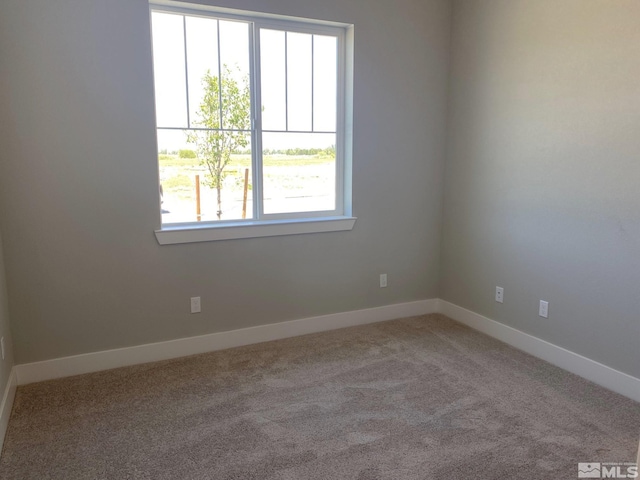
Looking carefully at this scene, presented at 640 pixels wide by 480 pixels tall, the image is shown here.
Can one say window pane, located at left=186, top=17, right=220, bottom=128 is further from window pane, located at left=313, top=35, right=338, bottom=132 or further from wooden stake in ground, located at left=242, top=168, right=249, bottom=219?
window pane, located at left=313, top=35, right=338, bottom=132

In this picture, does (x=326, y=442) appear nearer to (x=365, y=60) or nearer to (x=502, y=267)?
(x=502, y=267)

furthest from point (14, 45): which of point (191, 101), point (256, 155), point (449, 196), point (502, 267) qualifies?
point (502, 267)

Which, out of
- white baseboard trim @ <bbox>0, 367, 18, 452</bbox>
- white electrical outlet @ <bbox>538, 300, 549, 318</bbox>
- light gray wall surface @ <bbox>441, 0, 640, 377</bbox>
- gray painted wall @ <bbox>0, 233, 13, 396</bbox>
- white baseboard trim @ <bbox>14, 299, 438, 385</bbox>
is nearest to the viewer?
white baseboard trim @ <bbox>0, 367, 18, 452</bbox>

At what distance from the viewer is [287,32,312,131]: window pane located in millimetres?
3406

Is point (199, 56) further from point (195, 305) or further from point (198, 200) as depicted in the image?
point (195, 305)

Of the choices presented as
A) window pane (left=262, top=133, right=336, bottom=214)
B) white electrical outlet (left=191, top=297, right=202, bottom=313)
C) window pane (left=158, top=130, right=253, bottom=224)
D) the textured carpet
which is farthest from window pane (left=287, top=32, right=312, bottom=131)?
the textured carpet

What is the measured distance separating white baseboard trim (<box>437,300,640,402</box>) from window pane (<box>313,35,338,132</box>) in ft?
6.19

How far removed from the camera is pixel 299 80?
3463 millimetres

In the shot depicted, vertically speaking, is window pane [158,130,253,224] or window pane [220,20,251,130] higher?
window pane [220,20,251,130]

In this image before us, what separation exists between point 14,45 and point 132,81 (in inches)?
24.1

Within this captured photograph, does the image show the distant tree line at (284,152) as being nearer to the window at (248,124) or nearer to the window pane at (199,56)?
the window at (248,124)

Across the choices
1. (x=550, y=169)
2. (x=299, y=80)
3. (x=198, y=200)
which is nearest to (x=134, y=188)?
(x=198, y=200)

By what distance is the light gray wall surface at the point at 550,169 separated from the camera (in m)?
2.62

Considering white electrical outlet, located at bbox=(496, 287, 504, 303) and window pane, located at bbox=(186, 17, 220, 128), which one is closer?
window pane, located at bbox=(186, 17, 220, 128)
